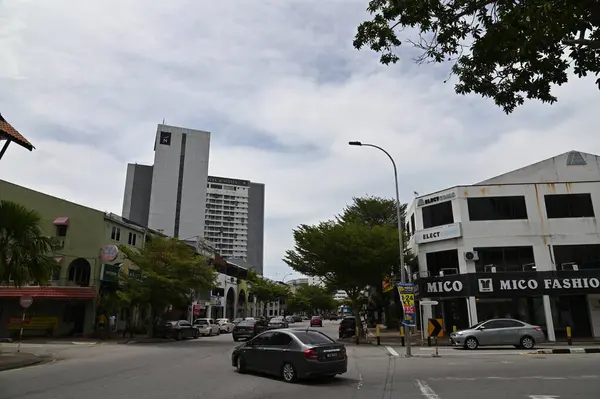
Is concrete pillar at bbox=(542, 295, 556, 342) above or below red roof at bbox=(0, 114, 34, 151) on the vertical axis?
below

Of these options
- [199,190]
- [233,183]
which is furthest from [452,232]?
[233,183]

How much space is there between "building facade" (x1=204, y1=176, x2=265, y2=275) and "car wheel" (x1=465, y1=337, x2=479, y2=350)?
458 feet

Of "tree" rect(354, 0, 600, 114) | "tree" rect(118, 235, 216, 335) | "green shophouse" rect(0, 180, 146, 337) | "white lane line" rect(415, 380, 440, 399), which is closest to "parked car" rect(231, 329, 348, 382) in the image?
"white lane line" rect(415, 380, 440, 399)

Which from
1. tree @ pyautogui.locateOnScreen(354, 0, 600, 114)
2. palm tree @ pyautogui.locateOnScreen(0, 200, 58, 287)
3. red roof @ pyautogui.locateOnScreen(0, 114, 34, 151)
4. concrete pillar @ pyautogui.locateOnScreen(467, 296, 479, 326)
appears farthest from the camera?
concrete pillar @ pyautogui.locateOnScreen(467, 296, 479, 326)

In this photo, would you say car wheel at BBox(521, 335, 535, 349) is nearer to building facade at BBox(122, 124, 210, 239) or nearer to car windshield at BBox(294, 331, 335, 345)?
car windshield at BBox(294, 331, 335, 345)

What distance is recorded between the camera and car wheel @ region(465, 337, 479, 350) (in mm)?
23188

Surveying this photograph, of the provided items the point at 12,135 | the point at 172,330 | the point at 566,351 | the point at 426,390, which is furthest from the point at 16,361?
the point at 566,351

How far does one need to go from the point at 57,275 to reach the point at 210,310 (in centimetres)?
2742

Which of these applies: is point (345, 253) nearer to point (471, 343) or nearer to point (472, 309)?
point (472, 309)

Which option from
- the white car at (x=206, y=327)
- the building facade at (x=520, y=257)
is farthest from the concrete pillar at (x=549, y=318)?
the white car at (x=206, y=327)

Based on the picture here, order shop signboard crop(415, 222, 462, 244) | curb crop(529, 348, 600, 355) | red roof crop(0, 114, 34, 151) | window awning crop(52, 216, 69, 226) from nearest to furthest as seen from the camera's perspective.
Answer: red roof crop(0, 114, 34, 151), curb crop(529, 348, 600, 355), shop signboard crop(415, 222, 462, 244), window awning crop(52, 216, 69, 226)

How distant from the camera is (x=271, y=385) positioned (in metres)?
12.0

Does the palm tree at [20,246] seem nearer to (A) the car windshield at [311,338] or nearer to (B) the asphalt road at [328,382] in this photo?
(B) the asphalt road at [328,382]

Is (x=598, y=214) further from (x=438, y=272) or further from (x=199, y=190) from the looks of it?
(x=199, y=190)
